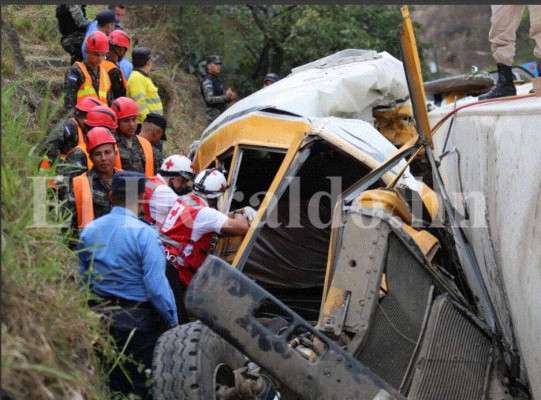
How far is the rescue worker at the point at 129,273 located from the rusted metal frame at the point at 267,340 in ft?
2.13

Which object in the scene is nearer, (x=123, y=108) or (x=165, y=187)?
(x=165, y=187)

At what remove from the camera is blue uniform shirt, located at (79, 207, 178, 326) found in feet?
18.0

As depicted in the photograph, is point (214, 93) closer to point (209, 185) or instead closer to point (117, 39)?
point (117, 39)

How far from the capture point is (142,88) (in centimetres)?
973

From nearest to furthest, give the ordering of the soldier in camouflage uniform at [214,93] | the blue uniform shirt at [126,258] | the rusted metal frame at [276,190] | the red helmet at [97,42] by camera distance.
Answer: the blue uniform shirt at [126,258] → the rusted metal frame at [276,190] → the red helmet at [97,42] → the soldier in camouflage uniform at [214,93]

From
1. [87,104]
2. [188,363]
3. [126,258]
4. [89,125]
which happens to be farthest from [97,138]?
[188,363]

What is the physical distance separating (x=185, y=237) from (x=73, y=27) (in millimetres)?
3601

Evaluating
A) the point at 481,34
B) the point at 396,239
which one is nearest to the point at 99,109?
the point at 396,239

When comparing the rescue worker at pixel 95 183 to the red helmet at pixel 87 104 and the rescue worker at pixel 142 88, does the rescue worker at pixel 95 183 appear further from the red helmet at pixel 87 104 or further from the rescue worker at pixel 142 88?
the rescue worker at pixel 142 88

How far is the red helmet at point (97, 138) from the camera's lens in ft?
22.7

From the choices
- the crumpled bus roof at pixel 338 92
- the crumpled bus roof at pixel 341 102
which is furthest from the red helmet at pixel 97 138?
the crumpled bus roof at pixel 338 92

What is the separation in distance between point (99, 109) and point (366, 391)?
11.5 ft

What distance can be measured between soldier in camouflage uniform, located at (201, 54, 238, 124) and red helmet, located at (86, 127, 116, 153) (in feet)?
18.7

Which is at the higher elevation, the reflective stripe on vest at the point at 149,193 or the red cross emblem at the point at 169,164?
the red cross emblem at the point at 169,164
